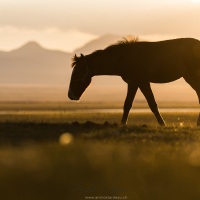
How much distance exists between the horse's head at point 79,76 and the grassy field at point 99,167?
5761 mm

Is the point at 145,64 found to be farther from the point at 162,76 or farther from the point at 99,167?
the point at 99,167

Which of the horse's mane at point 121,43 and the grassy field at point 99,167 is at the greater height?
the horse's mane at point 121,43

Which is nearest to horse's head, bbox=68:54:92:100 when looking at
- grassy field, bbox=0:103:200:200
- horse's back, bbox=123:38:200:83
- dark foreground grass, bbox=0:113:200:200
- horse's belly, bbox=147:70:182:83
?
horse's back, bbox=123:38:200:83

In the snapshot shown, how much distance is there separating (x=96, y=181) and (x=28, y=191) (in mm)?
1080

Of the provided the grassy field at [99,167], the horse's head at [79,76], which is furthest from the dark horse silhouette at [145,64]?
the grassy field at [99,167]

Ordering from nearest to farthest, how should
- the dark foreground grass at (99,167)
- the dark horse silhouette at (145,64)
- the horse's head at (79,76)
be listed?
the dark foreground grass at (99,167) → the dark horse silhouette at (145,64) → the horse's head at (79,76)

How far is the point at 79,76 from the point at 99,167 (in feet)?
35.4

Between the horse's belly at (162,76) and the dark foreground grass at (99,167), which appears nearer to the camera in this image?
the dark foreground grass at (99,167)

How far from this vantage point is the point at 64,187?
327 inches

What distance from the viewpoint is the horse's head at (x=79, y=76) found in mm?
19969

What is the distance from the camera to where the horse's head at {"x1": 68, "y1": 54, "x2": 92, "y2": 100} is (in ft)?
65.5

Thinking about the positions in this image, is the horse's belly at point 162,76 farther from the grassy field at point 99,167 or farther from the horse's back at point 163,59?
the grassy field at point 99,167

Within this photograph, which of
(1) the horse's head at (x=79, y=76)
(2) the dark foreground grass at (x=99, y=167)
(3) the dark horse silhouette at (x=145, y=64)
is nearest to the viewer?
(2) the dark foreground grass at (x=99, y=167)

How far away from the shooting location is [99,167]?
9.55 m
